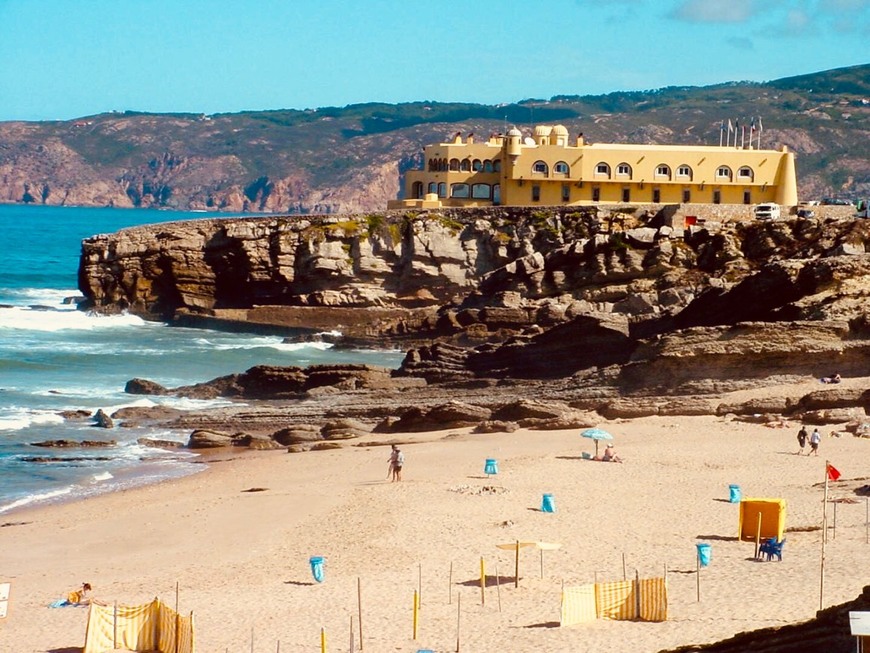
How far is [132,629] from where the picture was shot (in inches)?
711

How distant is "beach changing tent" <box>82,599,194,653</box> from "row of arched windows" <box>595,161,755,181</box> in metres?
49.6

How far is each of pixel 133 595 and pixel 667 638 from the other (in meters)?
7.73

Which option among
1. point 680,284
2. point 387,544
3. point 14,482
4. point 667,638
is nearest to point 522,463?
point 387,544

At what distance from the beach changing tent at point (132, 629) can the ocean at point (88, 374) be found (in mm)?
10719

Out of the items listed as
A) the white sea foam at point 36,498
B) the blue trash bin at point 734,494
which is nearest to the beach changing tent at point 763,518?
the blue trash bin at point 734,494

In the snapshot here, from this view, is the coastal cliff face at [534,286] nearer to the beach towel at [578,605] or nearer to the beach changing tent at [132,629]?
the beach towel at [578,605]

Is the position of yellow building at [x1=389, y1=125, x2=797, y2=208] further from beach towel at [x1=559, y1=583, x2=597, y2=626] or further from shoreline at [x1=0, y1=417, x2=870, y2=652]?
beach towel at [x1=559, y1=583, x2=597, y2=626]

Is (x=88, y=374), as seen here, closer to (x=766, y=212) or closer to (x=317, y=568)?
(x=766, y=212)

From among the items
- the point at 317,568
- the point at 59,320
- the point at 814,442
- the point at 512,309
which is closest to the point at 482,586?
the point at 317,568

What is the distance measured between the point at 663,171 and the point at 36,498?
41.4m

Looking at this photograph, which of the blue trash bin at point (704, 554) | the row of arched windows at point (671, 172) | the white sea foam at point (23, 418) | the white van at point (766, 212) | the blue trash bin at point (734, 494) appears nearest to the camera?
the blue trash bin at point (704, 554)

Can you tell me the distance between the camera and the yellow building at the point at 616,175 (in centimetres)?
6488

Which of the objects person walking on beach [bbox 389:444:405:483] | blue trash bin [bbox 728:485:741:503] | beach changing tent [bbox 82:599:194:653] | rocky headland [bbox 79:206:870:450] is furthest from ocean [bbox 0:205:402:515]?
blue trash bin [bbox 728:485:741:503]

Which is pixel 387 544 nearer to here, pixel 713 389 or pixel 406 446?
pixel 406 446
